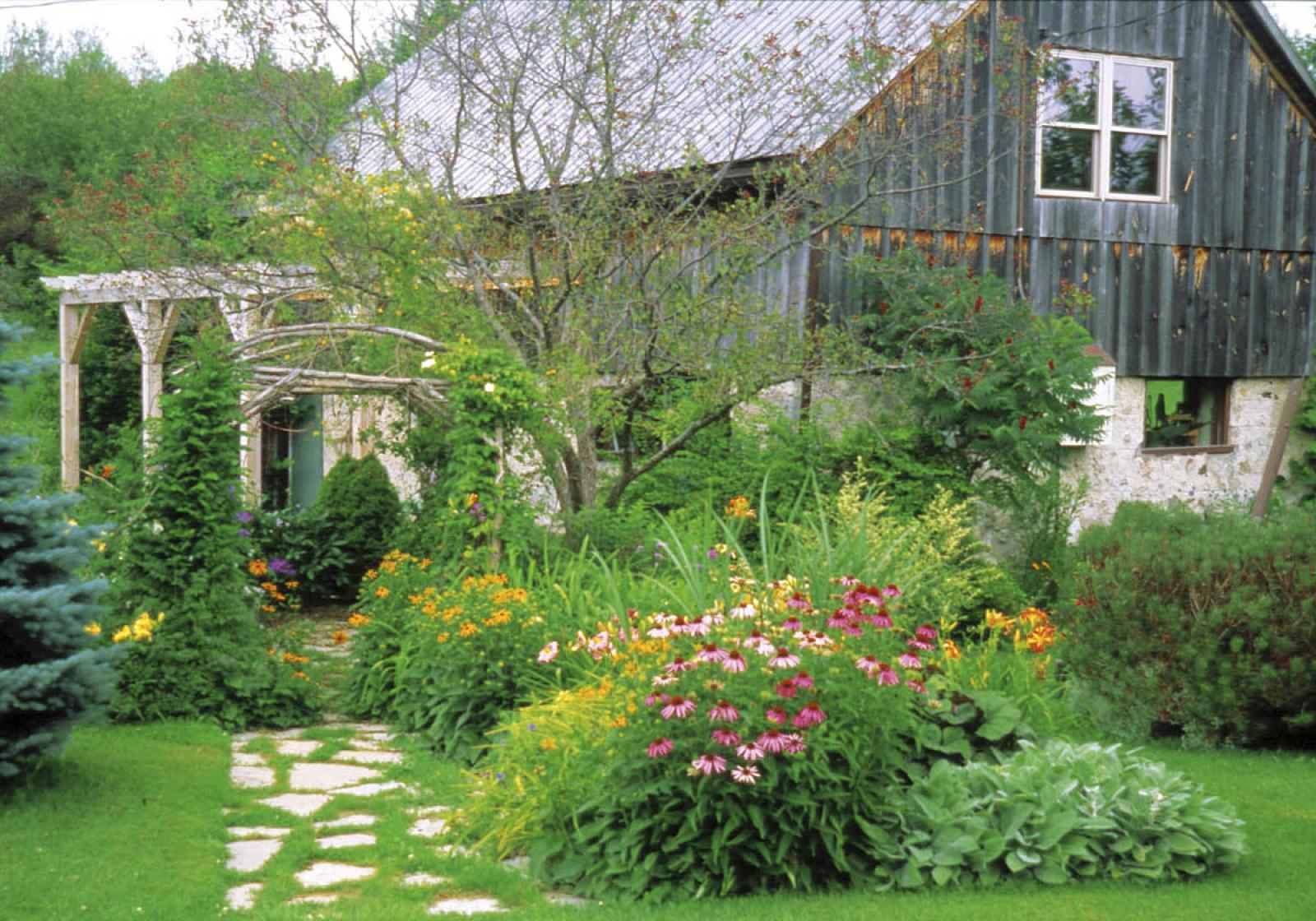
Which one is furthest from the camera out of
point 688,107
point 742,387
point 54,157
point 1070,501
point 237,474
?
point 54,157

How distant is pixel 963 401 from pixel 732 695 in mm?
5829

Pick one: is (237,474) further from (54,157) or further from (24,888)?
(54,157)

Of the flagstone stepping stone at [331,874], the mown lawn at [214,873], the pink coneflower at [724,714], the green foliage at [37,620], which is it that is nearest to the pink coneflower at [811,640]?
the pink coneflower at [724,714]

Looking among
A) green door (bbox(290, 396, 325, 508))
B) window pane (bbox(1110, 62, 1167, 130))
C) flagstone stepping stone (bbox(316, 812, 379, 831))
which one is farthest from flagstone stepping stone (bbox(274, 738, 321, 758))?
green door (bbox(290, 396, 325, 508))

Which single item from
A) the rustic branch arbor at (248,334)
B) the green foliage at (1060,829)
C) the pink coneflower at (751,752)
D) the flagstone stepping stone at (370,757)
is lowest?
the flagstone stepping stone at (370,757)

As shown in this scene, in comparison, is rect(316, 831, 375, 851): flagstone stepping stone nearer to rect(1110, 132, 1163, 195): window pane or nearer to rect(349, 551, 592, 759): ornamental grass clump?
rect(349, 551, 592, 759): ornamental grass clump

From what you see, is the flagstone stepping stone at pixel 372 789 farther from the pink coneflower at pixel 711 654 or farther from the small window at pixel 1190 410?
the small window at pixel 1190 410

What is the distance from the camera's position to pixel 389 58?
10.3 meters

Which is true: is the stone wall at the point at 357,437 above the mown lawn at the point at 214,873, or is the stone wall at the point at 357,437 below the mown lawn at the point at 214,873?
above

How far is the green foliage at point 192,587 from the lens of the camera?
7227 millimetres

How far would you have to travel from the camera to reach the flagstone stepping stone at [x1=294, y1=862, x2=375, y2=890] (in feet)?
15.8

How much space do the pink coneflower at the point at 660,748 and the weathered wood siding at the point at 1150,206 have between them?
7049mm

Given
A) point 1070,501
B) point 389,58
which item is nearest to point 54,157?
point 389,58

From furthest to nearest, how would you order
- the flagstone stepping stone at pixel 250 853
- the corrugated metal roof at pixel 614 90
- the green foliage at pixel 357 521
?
the green foliage at pixel 357 521
the corrugated metal roof at pixel 614 90
the flagstone stepping stone at pixel 250 853
